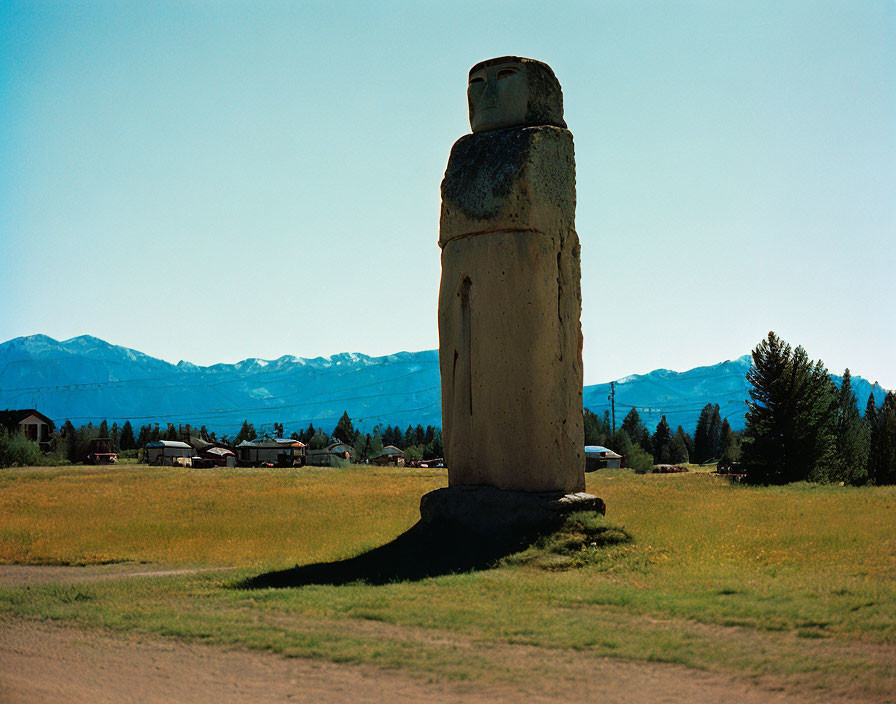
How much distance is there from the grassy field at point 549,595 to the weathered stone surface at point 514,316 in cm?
190

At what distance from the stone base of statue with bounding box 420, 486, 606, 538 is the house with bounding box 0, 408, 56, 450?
59649mm

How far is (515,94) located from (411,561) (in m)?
8.24

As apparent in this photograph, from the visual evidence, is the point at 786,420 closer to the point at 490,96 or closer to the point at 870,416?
the point at 490,96

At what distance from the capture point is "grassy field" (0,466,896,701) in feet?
24.7

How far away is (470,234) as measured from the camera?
14680 mm

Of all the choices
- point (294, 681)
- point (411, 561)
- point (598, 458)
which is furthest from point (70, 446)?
point (294, 681)

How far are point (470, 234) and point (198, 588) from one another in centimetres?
718

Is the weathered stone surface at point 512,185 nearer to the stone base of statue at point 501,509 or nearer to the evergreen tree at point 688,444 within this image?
the stone base of statue at point 501,509

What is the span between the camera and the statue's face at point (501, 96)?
49.4ft

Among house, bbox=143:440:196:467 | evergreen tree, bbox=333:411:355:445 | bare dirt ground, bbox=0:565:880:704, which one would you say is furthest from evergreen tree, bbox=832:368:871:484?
evergreen tree, bbox=333:411:355:445

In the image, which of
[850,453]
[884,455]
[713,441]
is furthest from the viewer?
[713,441]

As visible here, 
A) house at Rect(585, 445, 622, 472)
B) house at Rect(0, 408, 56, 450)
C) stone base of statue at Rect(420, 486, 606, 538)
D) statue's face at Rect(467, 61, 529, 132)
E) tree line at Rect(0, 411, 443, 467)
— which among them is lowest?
house at Rect(585, 445, 622, 472)

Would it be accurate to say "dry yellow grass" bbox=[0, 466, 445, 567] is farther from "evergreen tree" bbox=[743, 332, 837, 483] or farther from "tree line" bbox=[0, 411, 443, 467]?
"tree line" bbox=[0, 411, 443, 467]

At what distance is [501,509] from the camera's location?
13.7 meters
